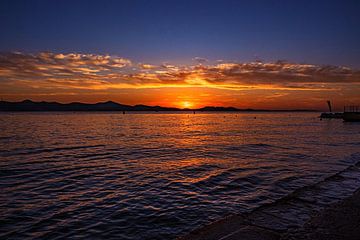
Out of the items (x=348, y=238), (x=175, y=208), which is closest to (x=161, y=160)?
(x=175, y=208)

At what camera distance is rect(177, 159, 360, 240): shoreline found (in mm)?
6836

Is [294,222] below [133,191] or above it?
above

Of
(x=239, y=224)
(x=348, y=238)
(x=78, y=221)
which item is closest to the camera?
(x=348, y=238)

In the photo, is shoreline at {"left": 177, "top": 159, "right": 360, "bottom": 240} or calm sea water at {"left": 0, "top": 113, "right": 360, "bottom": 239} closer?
shoreline at {"left": 177, "top": 159, "right": 360, "bottom": 240}

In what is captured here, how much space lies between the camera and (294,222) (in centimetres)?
837

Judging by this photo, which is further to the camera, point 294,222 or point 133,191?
point 133,191

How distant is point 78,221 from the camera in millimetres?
9305

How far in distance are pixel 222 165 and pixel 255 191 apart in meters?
7.18

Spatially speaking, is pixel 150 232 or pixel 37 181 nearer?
pixel 150 232

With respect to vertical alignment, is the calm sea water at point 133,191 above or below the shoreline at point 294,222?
below

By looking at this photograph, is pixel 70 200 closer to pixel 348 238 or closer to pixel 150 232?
pixel 150 232

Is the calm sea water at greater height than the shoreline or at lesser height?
lesser

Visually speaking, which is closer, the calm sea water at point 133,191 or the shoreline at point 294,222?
the shoreline at point 294,222

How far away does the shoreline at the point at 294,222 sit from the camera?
684 centimetres
